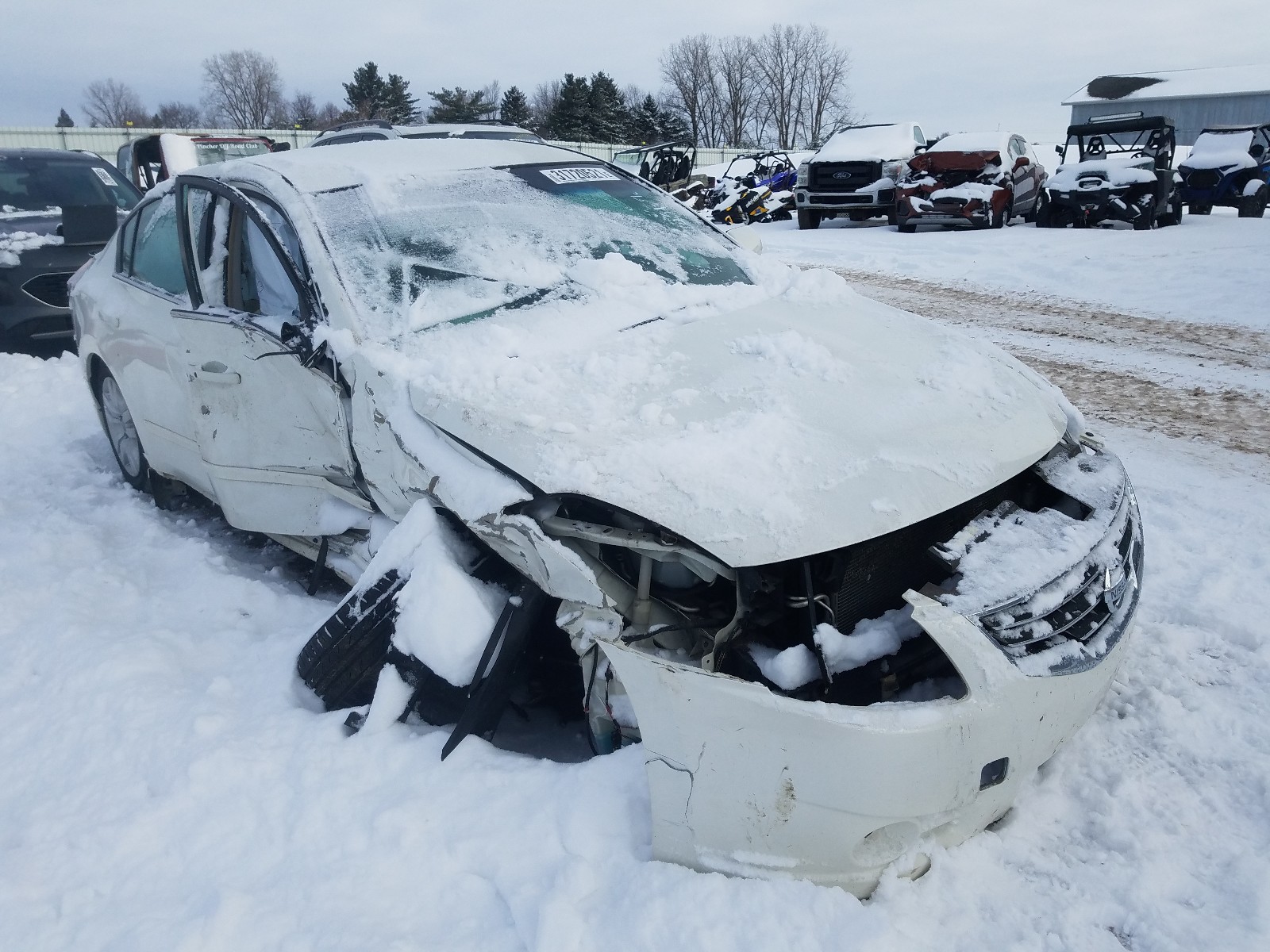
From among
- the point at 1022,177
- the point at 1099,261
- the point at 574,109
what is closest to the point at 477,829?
the point at 1099,261

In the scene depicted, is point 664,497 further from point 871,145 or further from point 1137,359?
point 871,145

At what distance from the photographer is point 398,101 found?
55.7 metres

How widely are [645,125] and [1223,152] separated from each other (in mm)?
Result: 42487

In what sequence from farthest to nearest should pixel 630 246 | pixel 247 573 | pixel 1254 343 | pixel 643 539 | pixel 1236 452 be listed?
pixel 1254 343
pixel 1236 452
pixel 247 573
pixel 630 246
pixel 643 539

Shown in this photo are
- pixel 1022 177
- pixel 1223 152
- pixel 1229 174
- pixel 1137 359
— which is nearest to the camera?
pixel 1137 359

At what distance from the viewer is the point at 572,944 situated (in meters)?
1.87

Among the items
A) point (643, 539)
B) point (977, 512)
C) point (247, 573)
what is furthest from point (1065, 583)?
Result: point (247, 573)

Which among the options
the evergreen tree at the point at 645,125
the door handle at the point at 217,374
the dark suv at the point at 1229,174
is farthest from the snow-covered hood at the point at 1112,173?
the evergreen tree at the point at 645,125

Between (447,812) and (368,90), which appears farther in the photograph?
(368,90)

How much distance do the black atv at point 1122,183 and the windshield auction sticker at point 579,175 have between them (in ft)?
37.3

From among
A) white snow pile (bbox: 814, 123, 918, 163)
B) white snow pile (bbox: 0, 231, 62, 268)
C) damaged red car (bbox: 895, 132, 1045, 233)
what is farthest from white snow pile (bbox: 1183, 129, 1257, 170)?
white snow pile (bbox: 0, 231, 62, 268)

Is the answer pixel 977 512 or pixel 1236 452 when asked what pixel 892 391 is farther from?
pixel 1236 452

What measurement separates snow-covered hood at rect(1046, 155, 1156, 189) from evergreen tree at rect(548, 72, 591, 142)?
40.7 metres

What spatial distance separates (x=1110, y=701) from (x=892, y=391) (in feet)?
3.71
